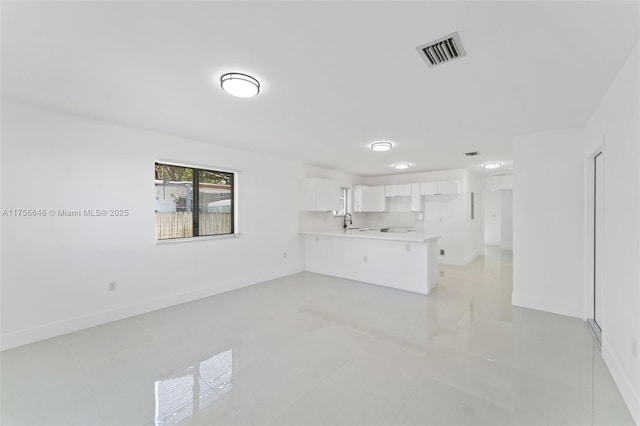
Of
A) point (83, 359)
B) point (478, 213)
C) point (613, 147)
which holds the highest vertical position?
point (613, 147)

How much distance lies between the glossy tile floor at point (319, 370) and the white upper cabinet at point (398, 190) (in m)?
3.99

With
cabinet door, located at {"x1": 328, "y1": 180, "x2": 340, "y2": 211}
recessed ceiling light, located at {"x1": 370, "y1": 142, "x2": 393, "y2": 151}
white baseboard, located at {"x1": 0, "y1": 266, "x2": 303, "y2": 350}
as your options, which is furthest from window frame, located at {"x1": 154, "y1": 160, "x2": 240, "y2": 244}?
recessed ceiling light, located at {"x1": 370, "y1": 142, "x2": 393, "y2": 151}

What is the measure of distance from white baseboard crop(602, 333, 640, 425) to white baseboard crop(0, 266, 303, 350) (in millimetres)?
4635

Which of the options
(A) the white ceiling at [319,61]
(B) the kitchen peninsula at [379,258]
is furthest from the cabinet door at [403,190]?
(A) the white ceiling at [319,61]

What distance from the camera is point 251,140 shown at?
4.17m

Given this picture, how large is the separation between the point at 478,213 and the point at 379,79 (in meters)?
7.02

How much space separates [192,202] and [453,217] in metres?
6.20

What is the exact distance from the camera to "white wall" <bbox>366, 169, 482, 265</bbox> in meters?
6.71

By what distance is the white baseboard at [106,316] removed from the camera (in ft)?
8.94

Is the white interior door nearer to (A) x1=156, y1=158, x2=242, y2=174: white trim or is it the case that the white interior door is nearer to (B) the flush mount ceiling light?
(B) the flush mount ceiling light

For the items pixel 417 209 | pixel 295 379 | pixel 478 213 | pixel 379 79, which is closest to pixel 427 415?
pixel 295 379

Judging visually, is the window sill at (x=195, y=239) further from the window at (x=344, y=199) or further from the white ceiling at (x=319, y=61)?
the window at (x=344, y=199)

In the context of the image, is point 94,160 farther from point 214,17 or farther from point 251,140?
point 214,17

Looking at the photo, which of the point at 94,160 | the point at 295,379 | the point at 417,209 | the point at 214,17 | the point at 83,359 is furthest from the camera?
the point at 417,209
